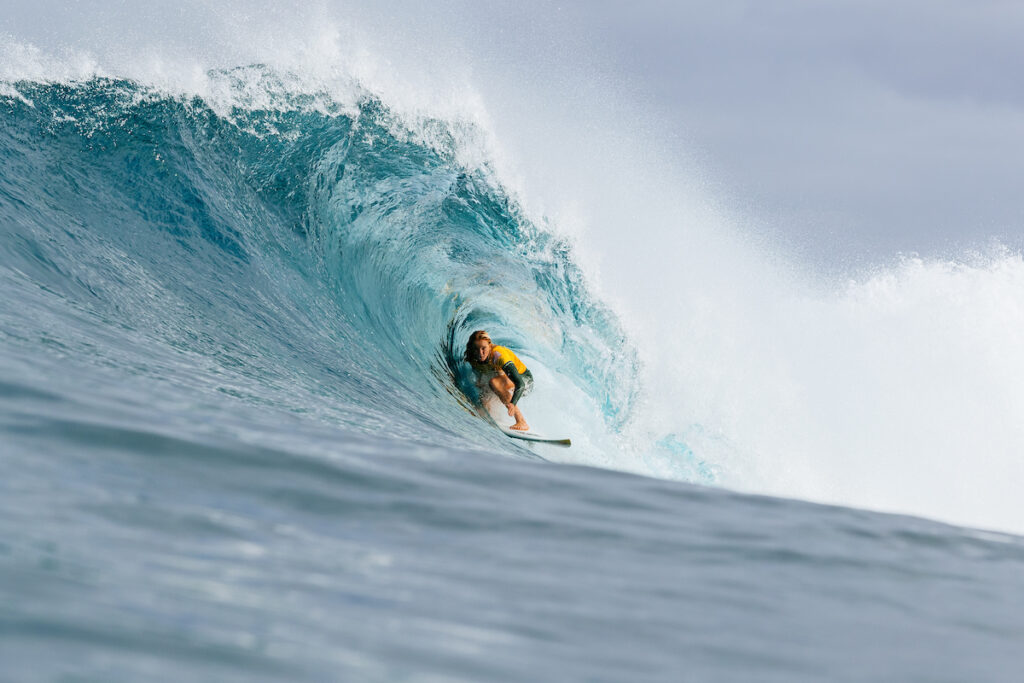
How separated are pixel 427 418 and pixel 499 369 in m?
2.53

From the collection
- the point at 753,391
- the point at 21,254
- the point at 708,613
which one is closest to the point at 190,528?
the point at 708,613

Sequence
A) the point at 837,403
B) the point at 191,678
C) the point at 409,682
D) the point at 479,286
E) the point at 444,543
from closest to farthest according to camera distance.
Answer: the point at 191,678 → the point at 409,682 → the point at 444,543 → the point at 479,286 → the point at 837,403

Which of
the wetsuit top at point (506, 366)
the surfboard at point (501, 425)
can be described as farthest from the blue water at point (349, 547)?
the wetsuit top at point (506, 366)

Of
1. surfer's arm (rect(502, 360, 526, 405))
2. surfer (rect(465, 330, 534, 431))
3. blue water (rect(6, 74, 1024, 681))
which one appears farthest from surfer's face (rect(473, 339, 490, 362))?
blue water (rect(6, 74, 1024, 681))

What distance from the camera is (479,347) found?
927cm

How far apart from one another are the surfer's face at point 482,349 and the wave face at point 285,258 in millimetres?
445

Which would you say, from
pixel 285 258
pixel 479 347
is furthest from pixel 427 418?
pixel 285 258

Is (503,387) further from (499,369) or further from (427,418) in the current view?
(427,418)

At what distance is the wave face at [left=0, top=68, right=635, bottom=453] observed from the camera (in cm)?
591

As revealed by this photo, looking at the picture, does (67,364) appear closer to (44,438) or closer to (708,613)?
(44,438)

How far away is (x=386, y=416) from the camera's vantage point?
19.3 ft

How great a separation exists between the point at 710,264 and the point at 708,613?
52.4ft

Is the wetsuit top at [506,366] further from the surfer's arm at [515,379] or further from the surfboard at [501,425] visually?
the surfboard at [501,425]

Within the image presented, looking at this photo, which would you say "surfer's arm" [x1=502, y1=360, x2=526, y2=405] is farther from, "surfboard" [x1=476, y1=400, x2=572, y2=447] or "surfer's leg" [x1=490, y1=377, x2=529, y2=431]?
"surfboard" [x1=476, y1=400, x2=572, y2=447]
